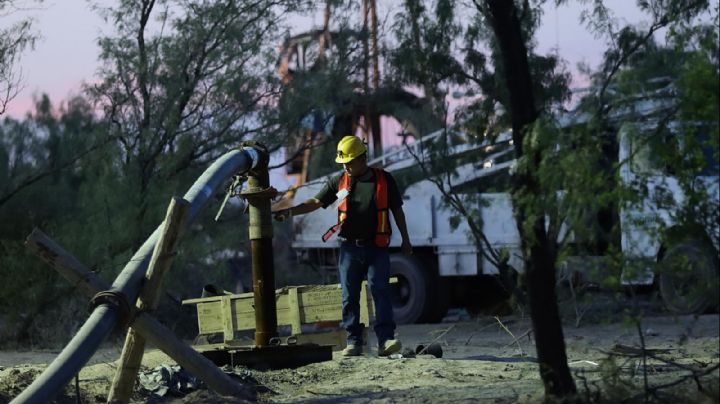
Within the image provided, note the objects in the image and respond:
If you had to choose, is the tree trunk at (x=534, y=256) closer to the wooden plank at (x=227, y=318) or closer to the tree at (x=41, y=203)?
the wooden plank at (x=227, y=318)

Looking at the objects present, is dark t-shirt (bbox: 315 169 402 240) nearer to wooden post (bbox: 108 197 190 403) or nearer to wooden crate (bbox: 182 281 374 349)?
wooden crate (bbox: 182 281 374 349)

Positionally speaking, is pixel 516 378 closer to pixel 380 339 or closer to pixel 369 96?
pixel 380 339

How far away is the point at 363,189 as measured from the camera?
37.8 ft

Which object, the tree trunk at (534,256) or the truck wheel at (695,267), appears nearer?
the truck wheel at (695,267)

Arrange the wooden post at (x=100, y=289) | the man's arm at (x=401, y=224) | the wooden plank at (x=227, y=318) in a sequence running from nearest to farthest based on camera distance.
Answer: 1. the wooden post at (x=100, y=289)
2. the man's arm at (x=401, y=224)
3. the wooden plank at (x=227, y=318)

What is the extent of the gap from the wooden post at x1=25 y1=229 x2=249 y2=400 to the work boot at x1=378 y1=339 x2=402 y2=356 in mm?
3074

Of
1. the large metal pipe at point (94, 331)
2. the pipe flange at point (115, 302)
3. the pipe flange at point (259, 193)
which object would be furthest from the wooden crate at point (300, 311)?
the pipe flange at point (115, 302)

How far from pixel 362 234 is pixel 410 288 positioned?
336 inches

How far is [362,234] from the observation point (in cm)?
1141

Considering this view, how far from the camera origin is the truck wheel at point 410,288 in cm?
1956

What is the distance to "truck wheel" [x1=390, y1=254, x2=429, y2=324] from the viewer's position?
64.2 ft

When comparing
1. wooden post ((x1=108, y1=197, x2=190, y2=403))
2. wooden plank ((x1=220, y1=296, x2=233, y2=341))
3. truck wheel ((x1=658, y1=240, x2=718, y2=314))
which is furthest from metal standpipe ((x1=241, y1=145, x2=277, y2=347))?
truck wheel ((x1=658, y1=240, x2=718, y2=314))

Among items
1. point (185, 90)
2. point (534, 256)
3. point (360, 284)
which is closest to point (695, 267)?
point (534, 256)

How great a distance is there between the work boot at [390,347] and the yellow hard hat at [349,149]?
158cm
